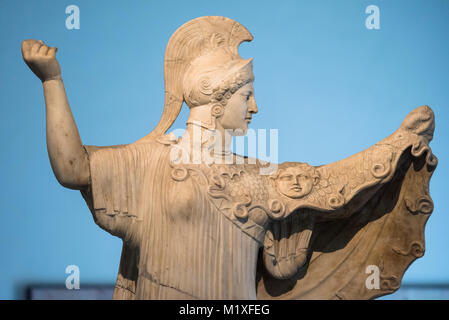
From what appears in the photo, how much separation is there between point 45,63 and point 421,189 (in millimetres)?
2135

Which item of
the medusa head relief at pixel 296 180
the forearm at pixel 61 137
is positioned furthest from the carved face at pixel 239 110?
the forearm at pixel 61 137

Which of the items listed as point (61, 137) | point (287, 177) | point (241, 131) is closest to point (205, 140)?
point (241, 131)

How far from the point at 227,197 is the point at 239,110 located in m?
0.49

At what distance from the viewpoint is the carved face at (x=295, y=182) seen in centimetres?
420

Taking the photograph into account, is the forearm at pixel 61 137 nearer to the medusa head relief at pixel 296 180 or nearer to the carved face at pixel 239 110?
the carved face at pixel 239 110

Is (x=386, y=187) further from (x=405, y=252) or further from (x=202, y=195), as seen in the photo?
(x=202, y=195)

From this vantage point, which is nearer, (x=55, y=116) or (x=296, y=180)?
(x=55, y=116)

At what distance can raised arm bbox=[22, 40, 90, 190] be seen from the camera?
3764 mm

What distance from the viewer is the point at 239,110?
4195mm

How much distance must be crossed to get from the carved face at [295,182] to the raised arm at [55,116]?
44.2 inches

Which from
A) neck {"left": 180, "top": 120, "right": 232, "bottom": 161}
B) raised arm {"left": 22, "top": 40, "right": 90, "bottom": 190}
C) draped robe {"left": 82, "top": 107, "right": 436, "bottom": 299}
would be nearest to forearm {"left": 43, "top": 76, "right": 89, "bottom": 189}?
raised arm {"left": 22, "top": 40, "right": 90, "bottom": 190}

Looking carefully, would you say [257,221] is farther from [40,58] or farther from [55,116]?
[40,58]
